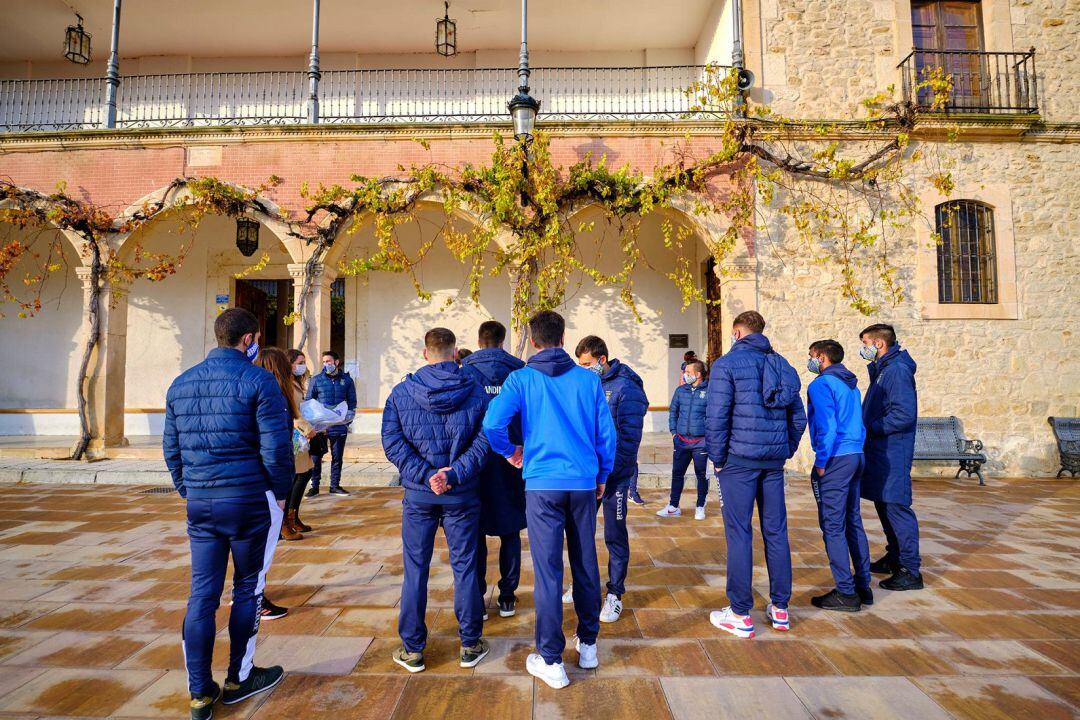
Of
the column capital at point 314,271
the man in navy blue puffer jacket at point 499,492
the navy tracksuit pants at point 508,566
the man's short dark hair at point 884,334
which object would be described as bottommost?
the navy tracksuit pants at point 508,566

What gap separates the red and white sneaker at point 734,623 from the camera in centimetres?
334

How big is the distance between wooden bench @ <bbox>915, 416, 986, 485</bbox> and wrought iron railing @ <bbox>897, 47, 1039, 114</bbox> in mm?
5182

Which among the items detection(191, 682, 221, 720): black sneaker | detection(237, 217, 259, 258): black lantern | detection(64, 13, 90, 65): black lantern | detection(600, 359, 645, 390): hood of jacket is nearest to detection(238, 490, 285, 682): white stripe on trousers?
detection(191, 682, 221, 720): black sneaker

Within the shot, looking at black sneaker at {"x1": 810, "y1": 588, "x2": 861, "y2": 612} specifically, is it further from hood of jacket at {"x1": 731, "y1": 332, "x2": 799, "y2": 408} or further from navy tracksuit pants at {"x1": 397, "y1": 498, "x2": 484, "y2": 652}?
navy tracksuit pants at {"x1": 397, "y1": 498, "x2": 484, "y2": 652}

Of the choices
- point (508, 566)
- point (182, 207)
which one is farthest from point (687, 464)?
point (182, 207)

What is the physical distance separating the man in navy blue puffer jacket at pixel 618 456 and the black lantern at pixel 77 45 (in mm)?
12421

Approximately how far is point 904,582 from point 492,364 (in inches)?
132

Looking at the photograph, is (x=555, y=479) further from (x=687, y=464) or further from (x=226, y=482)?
(x=687, y=464)

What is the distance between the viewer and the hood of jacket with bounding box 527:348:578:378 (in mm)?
2914

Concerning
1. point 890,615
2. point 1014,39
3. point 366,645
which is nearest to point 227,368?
point 366,645

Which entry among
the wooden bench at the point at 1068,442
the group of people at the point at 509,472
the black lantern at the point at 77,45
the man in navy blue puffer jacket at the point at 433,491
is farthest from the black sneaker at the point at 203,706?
the black lantern at the point at 77,45

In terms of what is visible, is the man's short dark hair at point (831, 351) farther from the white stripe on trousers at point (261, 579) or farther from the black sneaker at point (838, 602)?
the white stripe on trousers at point (261, 579)

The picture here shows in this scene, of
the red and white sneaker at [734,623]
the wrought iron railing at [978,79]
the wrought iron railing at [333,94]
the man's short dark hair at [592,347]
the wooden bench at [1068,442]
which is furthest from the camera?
the wrought iron railing at [333,94]

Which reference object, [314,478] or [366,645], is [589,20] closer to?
[314,478]
